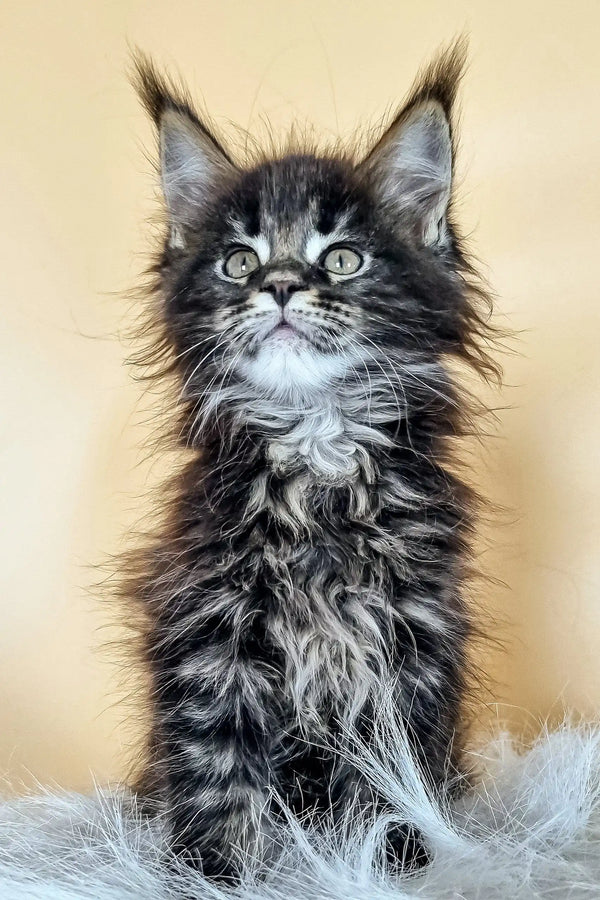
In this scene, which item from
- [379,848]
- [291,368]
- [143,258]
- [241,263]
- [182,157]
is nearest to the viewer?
[379,848]

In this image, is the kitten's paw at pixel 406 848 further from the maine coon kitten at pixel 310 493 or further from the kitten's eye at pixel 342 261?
the kitten's eye at pixel 342 261

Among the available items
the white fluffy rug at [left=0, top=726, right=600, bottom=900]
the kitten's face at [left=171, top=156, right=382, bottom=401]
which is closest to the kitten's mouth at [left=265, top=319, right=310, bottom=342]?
the kitten's face at [left=171, top=156, right=382, bottom=401]

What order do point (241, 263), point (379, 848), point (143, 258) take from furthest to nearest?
point (143, 258) → point (241, 263) → point (379, 848)

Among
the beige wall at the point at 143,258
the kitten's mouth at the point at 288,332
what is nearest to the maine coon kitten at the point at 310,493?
the kitten's mouth at the point at 288,332

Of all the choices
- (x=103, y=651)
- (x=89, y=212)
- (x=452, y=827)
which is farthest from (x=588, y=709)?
(x=89, y=212)

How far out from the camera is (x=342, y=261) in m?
1.22

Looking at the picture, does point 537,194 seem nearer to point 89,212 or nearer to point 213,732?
point 89,212

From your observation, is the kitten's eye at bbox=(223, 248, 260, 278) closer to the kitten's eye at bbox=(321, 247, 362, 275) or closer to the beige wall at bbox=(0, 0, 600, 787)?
the kitten's eye at bbox=(321, 247, 362, 275)

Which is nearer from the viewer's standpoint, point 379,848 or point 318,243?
point 379,848

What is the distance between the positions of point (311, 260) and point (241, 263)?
11 centimetres

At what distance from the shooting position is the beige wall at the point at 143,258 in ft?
5.53

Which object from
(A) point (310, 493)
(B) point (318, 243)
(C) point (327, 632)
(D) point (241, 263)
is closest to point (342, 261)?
(B) point (318, 243)

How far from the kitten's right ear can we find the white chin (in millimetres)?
315

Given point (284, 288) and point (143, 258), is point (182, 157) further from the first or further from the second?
point (143, 258)
